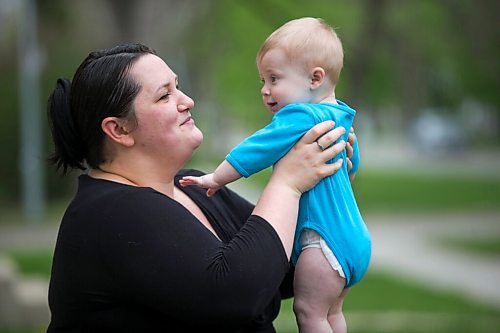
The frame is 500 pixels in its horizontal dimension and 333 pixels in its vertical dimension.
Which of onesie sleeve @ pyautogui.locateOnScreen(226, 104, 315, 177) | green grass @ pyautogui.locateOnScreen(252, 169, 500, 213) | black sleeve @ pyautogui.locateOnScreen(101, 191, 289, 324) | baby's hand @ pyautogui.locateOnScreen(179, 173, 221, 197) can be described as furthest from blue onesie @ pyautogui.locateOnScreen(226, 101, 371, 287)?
green grass @ pyautogui.locateOnScreen(252, 169, 500, 213)

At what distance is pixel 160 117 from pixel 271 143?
1.04 ft

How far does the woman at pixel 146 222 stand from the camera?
2.18 metres

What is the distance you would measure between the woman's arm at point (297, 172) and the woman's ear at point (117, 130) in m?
0.41

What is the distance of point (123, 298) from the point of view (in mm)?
2238

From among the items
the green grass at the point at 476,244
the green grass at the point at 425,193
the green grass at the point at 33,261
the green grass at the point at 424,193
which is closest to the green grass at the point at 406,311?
the green grass at the point at 476,244

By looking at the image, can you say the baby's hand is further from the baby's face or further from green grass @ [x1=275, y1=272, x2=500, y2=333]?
green grass @ [x1=275, y1=272, x2=500, y2=333]

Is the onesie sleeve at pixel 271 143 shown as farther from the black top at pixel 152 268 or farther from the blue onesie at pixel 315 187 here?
the black top at pixel 152 268

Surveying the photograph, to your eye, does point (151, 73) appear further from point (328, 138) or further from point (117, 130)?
point (328, 138)

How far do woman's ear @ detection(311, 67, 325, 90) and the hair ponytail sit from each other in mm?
700

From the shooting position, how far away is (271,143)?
2402 millimetres

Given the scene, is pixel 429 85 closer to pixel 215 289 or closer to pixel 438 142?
pixel 438 142

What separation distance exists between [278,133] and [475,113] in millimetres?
55407

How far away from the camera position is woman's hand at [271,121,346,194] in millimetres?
2385

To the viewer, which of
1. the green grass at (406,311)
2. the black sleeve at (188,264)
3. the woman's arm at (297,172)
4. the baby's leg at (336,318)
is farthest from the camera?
the green grass at (406,311)
